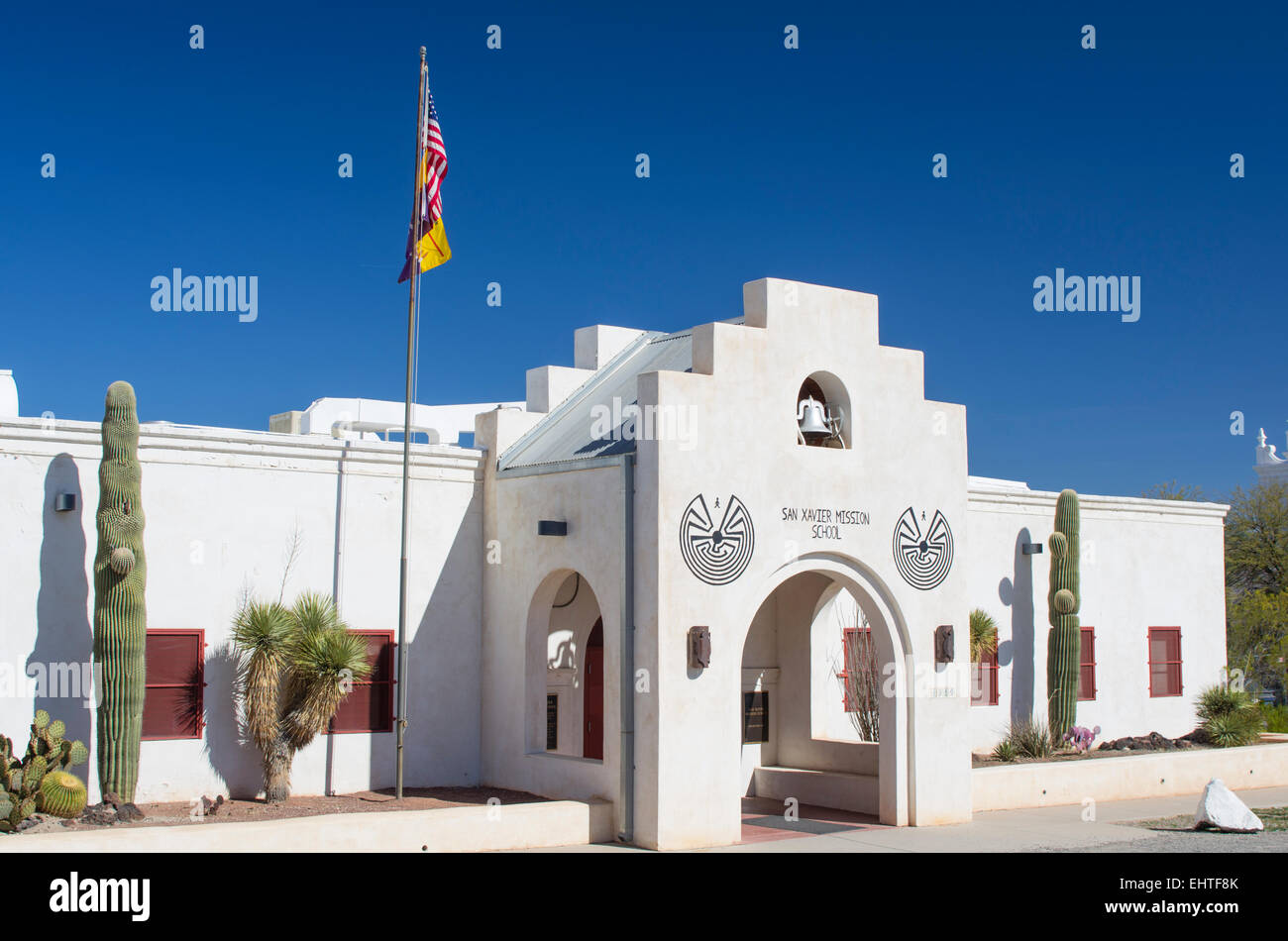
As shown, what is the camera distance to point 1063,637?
2178 cm

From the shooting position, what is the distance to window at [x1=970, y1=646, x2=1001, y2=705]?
21.3 metres

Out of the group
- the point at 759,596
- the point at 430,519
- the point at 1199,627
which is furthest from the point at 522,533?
the point at 1199,627

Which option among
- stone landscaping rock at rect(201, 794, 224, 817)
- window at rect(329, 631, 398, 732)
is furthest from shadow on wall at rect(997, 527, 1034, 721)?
stone landscaping rock at rect(201, 794, 224, 817)

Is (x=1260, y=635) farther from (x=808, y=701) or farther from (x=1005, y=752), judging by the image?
(x=808, y=701)

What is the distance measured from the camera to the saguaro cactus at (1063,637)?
21641mm

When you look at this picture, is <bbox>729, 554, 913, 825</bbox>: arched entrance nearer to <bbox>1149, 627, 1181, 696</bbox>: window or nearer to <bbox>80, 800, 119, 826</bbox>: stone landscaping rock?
<bbox>1149, 627, 1181, 696</bbox>: window

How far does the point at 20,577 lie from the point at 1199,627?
67.6 feet

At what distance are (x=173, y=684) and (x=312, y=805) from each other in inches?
85.7

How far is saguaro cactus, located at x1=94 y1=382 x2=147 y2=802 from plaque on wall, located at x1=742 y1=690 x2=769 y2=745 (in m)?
8.26

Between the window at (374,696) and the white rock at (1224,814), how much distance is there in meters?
10.2

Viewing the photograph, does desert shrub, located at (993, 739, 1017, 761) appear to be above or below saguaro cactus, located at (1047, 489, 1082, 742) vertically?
below

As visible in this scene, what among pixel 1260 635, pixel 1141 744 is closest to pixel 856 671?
pixel 1141 744

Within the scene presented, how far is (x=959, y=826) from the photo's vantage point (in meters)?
16.1

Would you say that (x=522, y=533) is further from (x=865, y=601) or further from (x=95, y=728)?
(x=95, y=728)
